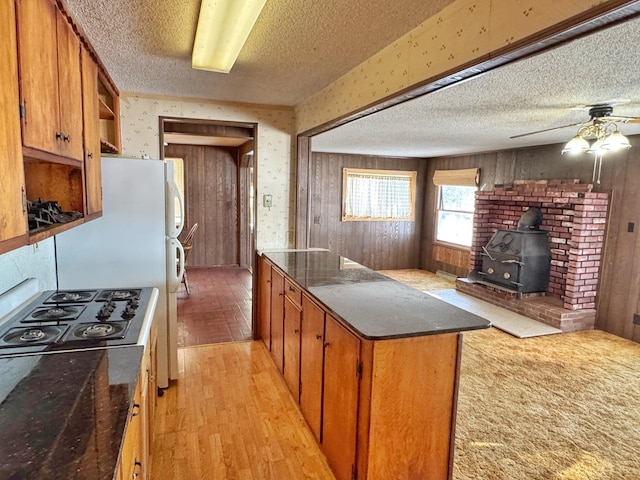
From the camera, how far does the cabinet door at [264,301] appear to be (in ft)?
11.4

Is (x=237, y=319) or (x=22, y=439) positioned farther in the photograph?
(x=237, y=319)

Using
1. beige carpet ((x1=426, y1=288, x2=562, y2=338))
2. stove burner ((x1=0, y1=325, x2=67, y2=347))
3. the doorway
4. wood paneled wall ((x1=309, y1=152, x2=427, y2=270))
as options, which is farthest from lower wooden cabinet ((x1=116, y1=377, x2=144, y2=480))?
wood paneled wall ((x1=309, y1=152, x2=427, y2=270))

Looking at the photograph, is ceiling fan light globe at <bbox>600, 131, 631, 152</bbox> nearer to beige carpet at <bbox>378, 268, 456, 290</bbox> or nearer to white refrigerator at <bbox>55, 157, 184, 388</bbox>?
white refrigerator at <bbox>55, 157, 184, 388</bbox>

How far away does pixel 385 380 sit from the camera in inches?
67.9

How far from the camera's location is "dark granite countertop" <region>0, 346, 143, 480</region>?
3.07 ft

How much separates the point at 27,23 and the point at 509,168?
18.9 ft

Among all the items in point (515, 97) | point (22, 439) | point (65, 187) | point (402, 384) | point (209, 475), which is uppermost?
point (515, 97)

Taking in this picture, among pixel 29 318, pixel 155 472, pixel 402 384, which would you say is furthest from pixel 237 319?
pixel 402 384

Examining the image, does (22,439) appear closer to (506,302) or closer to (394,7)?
(394,7)

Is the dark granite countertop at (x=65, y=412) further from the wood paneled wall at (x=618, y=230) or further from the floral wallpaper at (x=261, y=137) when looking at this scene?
the wood paneled wall at (x=618, y=230)

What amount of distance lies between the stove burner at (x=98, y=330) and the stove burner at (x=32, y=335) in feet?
0.52

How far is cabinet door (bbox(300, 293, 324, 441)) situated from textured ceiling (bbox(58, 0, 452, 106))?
1.51 metres

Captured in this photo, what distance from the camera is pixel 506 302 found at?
5074 millimetres

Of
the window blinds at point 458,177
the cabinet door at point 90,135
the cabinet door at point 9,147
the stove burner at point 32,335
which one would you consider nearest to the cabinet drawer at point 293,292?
the cabinet door at point 90,135
